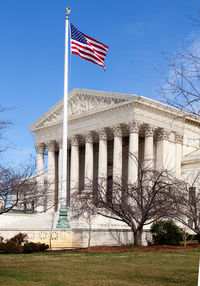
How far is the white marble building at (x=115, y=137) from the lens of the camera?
5353cm

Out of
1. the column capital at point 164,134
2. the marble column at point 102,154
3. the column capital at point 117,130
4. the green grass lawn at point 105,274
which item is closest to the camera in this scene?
the green grass lawn at point 105,274

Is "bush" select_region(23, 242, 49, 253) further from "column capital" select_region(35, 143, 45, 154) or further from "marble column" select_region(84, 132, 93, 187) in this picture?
"column capital" select_region(35, 143, 45, 154)

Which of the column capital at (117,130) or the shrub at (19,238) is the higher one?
the column capital at (117,130)

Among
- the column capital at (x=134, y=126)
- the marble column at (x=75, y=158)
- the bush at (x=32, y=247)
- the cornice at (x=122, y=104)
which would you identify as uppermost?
the cornice at (x=122, y=104)

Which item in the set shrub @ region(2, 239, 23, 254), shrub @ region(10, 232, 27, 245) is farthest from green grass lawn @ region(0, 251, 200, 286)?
shrub @ region(10, 232, 27, 245)

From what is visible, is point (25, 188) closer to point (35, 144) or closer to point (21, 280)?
point (21, 280)

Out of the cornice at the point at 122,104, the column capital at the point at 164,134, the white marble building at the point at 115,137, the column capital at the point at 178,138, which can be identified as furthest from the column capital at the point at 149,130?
the column capital at the point at 178,138

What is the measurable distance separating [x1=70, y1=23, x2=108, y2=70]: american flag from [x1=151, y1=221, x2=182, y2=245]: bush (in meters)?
14.3

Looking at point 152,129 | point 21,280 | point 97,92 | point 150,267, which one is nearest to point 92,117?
point 97,92

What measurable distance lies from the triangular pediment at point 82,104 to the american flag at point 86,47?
54.4 ft

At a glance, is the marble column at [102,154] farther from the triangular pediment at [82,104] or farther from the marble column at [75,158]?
the marble column at [75,158]

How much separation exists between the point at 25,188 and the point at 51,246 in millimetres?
4869

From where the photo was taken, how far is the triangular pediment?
56.0 m

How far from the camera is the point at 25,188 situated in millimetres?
28891
